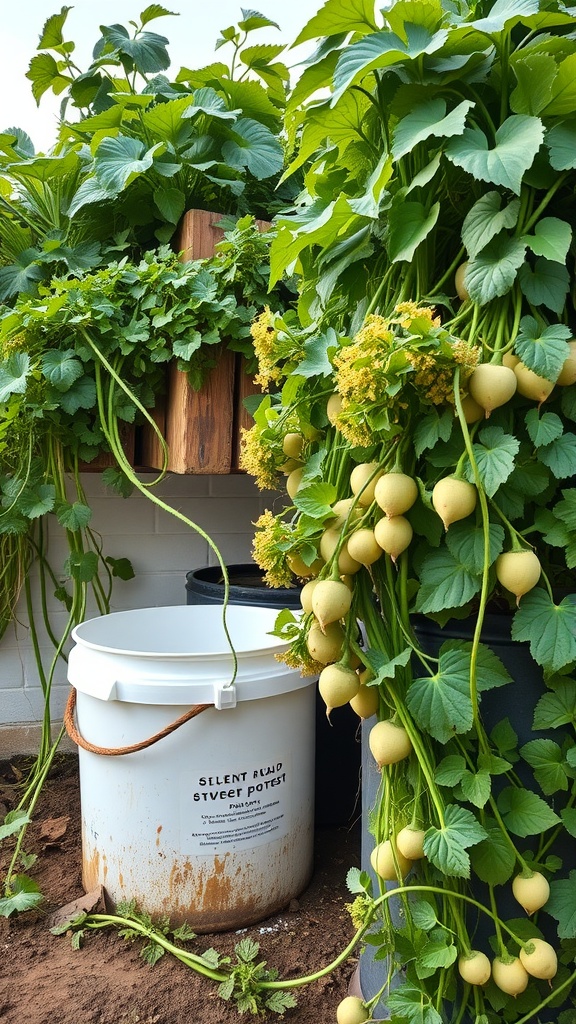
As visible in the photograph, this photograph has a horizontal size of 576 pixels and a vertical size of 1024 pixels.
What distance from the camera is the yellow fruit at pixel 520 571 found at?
23.0 inches

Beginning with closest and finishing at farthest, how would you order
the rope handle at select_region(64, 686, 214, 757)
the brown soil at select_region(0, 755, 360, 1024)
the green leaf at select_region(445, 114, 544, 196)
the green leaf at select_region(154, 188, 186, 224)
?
the green leaf at select_region(445, 114, 544, 196) < the brown soil at select_region(0, 755, 360, 1024) < the rope handle at select_region(64, 686, 214, 757) < the green leaf at select_region(154, 188, 186, 224)

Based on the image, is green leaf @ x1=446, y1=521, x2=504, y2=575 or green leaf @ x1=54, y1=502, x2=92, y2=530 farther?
green leaf @ x1=54, y1=502, x2=92, y2=530

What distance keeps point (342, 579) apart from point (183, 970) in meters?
0.71

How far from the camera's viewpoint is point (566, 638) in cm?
59

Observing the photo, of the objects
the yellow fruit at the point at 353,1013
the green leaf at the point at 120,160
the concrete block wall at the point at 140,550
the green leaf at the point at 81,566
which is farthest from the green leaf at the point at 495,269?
the concrete block wall at the point at 140,550

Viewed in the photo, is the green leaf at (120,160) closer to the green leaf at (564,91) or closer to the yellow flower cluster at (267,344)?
the yellow flower cluster at (267,344)

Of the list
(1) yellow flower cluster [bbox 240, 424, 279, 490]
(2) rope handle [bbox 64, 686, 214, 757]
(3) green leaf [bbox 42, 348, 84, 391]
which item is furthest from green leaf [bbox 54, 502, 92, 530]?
(1) yellow flower cluster [bbox 240, 424, 279, 490]

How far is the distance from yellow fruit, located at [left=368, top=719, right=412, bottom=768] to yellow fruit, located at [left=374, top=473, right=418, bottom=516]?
19 cm

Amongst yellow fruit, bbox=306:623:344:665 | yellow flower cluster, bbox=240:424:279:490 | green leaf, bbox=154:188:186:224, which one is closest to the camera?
yellow fruit, bbox=306:623:344:665

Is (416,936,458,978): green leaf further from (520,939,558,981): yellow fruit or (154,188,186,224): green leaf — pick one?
(154,188,186,224): green leaf

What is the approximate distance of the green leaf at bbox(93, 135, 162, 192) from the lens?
1.23m

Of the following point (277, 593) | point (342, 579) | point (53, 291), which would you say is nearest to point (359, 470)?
point (342, 579)

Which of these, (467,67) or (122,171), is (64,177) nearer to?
(122,171)

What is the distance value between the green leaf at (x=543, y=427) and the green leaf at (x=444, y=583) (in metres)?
0.12
